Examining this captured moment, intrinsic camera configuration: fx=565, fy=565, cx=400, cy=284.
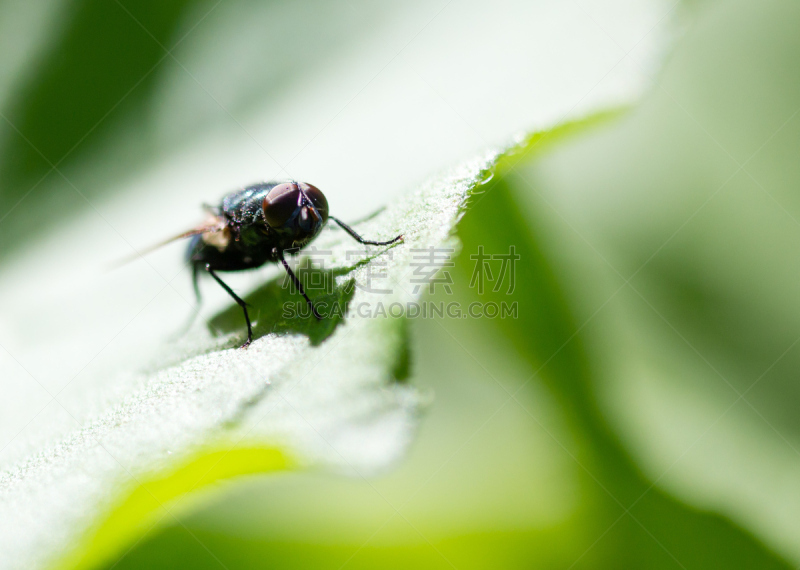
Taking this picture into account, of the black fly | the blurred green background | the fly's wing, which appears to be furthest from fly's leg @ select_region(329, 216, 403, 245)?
the fly's wing

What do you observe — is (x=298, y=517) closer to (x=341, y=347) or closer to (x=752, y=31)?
(x=341, y=347)

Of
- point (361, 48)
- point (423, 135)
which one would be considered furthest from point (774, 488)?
point (361, 48)

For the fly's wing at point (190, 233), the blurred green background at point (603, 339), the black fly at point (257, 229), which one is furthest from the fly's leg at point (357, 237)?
the fly's wing at point (190, 233)

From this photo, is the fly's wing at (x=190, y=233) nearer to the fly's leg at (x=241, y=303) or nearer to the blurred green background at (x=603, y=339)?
the fly's leg at (x=241, y=303)

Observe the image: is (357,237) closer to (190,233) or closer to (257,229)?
(257,229)

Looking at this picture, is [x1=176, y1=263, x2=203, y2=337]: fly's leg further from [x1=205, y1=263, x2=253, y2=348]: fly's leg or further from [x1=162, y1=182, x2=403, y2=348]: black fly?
[x1=205, y1=263, x2=253, y2=348]: fly's leg

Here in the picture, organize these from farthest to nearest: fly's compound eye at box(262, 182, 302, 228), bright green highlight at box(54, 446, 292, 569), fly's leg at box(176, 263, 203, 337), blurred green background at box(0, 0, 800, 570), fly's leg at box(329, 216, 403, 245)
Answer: fly's compound eye at box(262, 182, 302, 228) → fly's leg at box(176, 263, 203, 337) → blurred green background at box(0, 0, 800, 570) → fly's leg at box(329, 216, 403, 245) → bright green highlight at box(54, 446, 292, 569)

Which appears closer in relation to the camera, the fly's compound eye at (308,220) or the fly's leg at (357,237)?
the fly's leg at (357,237)
